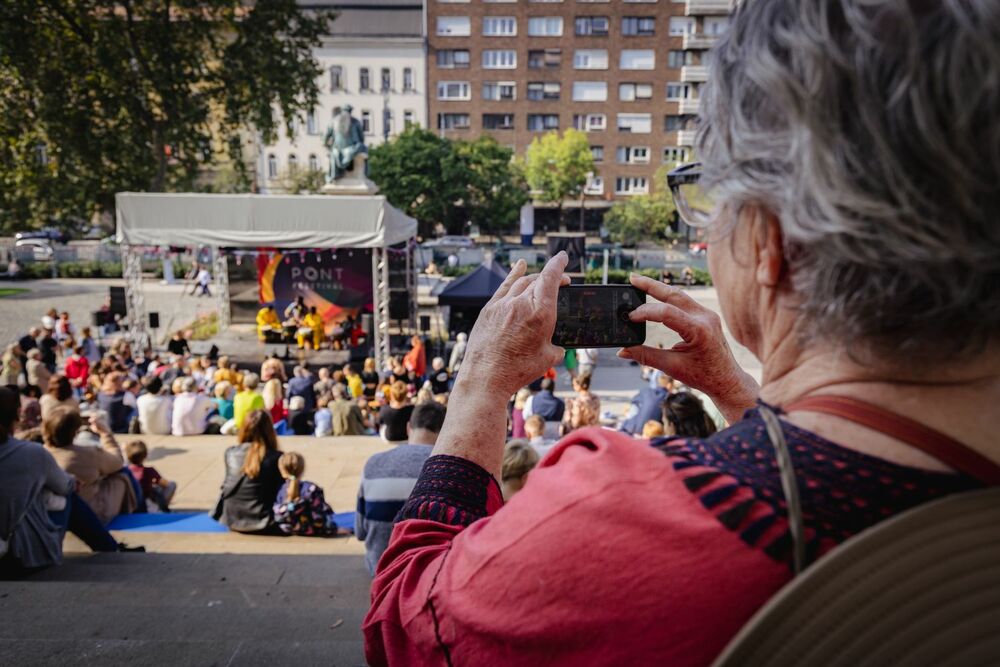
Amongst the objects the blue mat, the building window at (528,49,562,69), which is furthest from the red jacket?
the building window at (528,49,562,69)

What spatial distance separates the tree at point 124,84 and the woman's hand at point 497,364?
21.8 m

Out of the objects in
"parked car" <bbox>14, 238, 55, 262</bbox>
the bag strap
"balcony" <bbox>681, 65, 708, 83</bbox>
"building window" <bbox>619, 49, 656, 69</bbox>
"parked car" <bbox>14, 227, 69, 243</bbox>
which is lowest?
"parked car" <bbox>14, 238, 55, 262</bbox>

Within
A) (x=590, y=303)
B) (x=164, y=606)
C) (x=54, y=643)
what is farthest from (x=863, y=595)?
(x=164, y=606)

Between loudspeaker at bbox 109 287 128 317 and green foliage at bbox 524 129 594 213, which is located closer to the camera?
loudspeaker at bbox 109 287 128 317

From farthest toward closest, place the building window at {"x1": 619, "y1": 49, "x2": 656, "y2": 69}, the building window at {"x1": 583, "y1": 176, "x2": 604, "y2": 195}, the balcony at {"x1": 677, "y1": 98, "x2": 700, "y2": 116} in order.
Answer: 1. the building window at {"x1": 583, "y1": 176, "x2": 604, "y2": 195}
2. the building window at {"x1": 619, "y1": 49, "x2": 656, "y2": 69}
3. the balcony at {"x1": 677, "y1": 98, "x2": 700, "y2": 116}

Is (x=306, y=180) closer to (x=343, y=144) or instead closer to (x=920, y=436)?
(x=343, y=144)

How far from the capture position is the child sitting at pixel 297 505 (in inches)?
203

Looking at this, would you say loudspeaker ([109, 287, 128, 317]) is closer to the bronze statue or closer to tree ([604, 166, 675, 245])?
the bronze statue

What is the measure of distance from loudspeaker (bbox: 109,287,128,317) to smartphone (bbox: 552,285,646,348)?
1937 cm

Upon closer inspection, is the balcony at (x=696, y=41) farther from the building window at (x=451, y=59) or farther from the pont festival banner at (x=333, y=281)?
the pont festival banner at (x=333, y=281)

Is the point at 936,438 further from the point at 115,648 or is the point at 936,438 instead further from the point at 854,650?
the point at 115,648

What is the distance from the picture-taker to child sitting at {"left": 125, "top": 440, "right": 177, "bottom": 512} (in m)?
5.91

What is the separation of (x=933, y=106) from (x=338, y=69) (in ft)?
182

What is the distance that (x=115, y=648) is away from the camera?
2.27 metres
